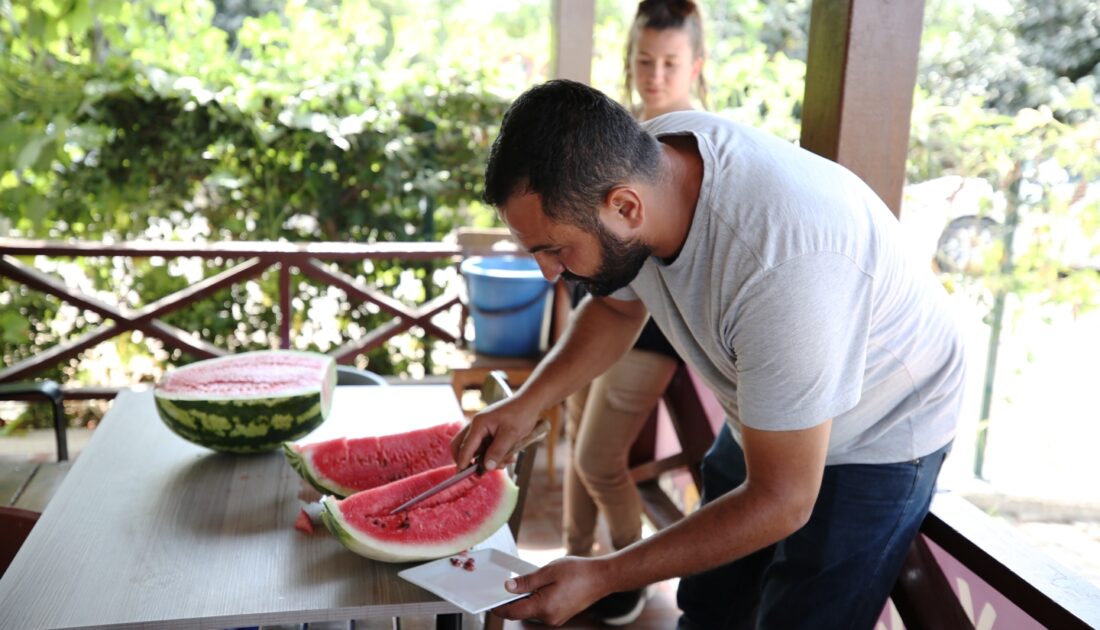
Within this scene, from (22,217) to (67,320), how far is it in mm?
652

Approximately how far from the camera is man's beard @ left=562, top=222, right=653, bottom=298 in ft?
5.18

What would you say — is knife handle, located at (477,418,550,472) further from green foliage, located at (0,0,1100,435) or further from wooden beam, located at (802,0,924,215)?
green foliage, located at (0,0,1100,435)

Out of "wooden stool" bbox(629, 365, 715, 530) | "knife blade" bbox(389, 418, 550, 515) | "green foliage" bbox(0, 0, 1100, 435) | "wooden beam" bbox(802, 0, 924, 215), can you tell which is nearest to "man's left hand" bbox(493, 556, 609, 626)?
"knife blade" bbox(389, 418, 550, 515)

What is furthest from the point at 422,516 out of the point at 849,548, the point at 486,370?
the point at 486,370

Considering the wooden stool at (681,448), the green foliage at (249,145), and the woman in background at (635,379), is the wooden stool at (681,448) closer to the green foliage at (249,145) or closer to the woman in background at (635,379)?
the woman in background at (635,379)

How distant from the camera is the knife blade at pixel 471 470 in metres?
1.83

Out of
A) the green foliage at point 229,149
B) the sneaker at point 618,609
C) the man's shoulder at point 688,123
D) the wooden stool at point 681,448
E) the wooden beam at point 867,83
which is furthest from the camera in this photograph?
the green foliage at point 229,149

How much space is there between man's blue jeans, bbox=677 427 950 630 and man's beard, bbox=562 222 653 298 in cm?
56

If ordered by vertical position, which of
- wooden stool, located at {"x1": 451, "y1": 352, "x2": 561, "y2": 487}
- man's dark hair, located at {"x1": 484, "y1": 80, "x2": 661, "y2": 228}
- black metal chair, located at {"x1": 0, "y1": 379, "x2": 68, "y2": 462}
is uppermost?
man's dark hair, located at {"x1": 484, "y1": 80, "x2": 661, "y2": 228}

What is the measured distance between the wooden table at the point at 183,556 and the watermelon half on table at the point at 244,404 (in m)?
0.07

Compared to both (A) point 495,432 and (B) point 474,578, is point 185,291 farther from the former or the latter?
(B) point 474,578

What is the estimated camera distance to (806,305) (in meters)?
1.43

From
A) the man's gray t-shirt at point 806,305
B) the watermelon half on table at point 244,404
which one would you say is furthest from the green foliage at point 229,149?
the man's gray t-shirt at point 806,305

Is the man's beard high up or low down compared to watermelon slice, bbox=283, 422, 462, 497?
up
